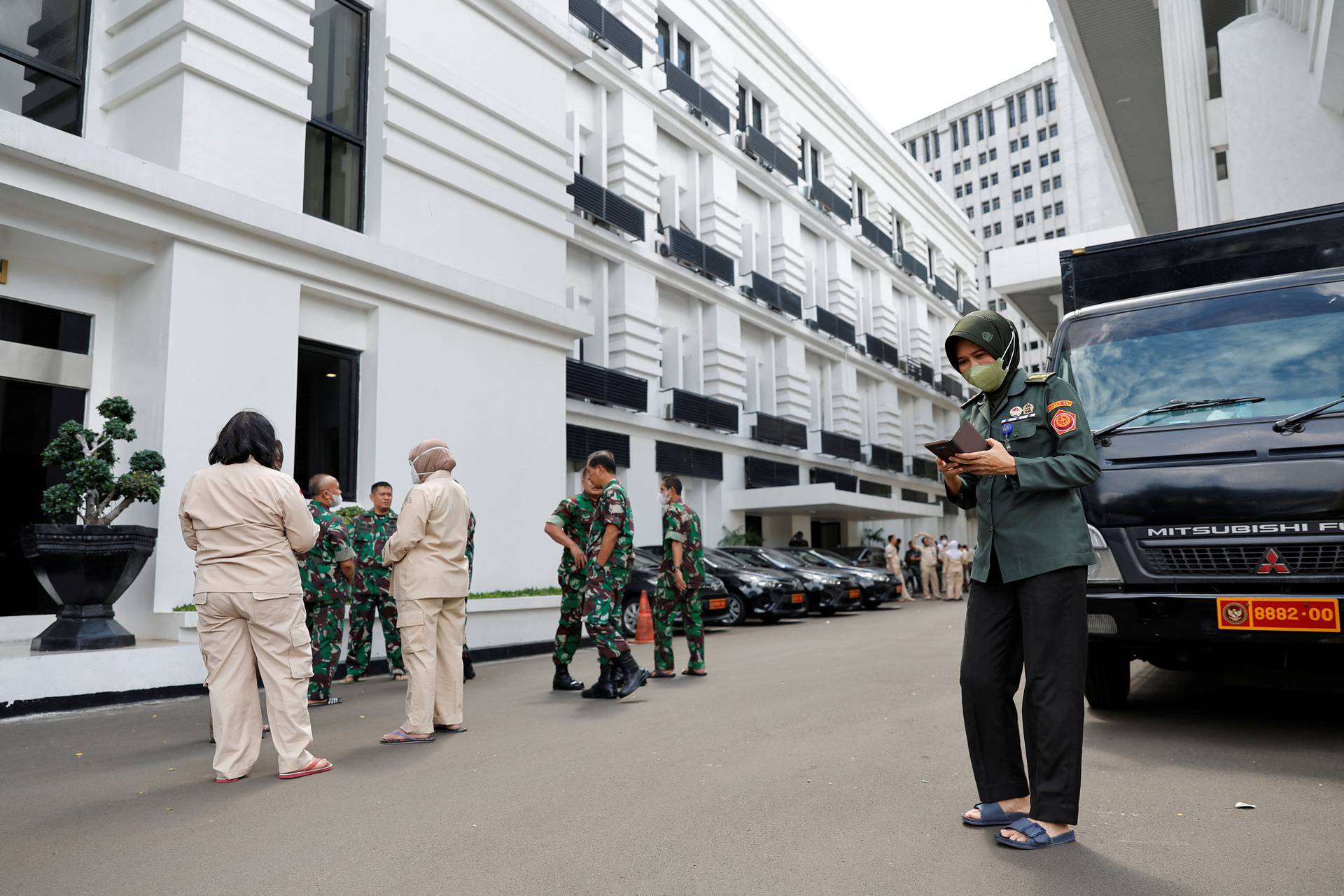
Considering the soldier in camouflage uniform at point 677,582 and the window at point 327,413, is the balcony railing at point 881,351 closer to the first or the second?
the window at point 327,413

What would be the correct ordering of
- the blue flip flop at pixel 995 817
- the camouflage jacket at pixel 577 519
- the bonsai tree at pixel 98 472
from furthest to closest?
the bonsai tree at pixel 98 472 < the camouflage jacket at pixel 577 519 < the blue flip flop at pixel 995 817

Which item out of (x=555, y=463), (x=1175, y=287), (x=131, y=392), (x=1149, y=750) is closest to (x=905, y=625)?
(x=555, y=463)

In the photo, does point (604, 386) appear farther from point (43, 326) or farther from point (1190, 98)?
point (1190, 98)

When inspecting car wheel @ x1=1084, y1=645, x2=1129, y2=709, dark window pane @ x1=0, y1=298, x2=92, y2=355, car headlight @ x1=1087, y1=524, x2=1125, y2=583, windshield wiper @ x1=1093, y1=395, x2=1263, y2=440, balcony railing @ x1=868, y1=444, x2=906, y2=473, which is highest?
balcony railing @ x1=868, y1=444, x2=906, y2=473

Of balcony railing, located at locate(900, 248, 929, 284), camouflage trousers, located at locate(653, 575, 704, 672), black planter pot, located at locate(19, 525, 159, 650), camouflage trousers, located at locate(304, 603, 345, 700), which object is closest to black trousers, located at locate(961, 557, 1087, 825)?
camouflage trousers, located at locate(653, 575, 704, 672)

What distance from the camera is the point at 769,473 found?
1053 inches

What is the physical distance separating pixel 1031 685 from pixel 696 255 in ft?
70.0

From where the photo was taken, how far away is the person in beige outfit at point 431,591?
6086mm

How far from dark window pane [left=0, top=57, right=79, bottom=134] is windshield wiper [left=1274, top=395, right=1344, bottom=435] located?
459 inches

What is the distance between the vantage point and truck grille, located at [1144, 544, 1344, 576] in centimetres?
470

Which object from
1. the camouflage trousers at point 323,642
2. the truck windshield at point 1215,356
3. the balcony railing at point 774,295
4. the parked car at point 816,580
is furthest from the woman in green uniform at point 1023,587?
the balcony railing at point 774,295

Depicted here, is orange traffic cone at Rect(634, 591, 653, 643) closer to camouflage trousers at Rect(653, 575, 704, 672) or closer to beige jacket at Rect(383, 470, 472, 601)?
camouflage trousers at Rect(653, 575, 704, 672)

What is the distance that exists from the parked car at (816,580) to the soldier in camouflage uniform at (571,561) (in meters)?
9.69

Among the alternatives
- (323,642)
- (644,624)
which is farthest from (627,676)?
(644,624)
